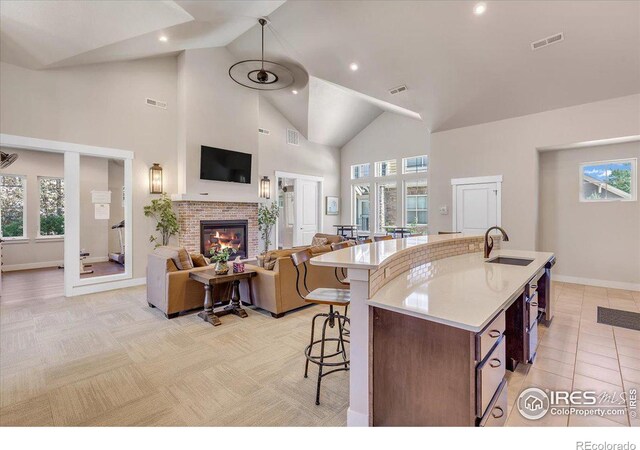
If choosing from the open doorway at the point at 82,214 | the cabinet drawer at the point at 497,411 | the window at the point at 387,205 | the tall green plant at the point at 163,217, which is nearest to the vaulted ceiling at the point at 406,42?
the open doorway at the point at 82,214

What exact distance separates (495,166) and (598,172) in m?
1.60

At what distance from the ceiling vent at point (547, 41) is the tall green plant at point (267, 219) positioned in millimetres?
6162

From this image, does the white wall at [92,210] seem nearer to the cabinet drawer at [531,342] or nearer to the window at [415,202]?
the window at [415,202]

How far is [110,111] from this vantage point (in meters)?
5.57

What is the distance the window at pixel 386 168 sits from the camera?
29.6 feet

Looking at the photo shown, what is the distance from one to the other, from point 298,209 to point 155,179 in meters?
4.05

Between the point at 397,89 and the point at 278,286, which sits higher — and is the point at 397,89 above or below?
above

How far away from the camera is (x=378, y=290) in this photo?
1.86 metres

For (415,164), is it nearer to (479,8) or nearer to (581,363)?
(479,8)

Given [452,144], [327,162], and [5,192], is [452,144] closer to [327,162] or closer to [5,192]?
[327,162]

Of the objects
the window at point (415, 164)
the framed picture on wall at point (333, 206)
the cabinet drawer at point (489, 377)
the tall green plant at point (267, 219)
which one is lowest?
the cabinet drawer at point (489, 377)

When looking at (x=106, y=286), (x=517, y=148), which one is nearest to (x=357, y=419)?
(x=106, y=286)
